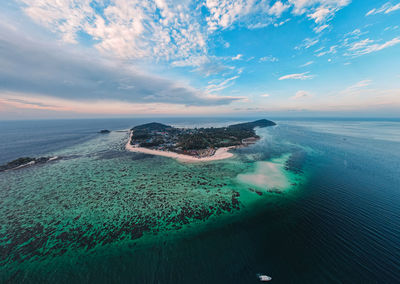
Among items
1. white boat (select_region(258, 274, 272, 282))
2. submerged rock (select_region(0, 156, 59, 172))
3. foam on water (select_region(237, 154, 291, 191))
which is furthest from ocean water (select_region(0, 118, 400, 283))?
submerged rock (select_region(0, 156, 59, 172))

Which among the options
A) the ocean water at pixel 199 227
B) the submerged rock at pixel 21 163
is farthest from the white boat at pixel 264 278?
the submerged rock at pixel 21 163

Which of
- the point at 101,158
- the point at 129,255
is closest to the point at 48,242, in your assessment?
the point at 129,255

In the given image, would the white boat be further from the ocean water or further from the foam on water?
the foam on water

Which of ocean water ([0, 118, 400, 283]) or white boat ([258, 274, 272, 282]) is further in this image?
ocean water ([0, 118, 400, 283])

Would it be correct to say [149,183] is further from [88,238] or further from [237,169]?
[237,169]

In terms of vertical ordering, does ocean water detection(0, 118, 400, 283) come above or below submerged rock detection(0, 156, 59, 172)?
below

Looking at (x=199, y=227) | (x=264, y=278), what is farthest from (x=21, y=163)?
(x=264, y=278)

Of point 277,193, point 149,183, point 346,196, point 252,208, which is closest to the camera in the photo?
point 252,208

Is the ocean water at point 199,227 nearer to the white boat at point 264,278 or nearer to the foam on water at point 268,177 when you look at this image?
the foam on water at point 268,177

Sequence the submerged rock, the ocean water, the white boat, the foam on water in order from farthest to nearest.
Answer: the submerged rock
the foam on water
the ocean water
the white boat

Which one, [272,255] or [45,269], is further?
[272,255]
